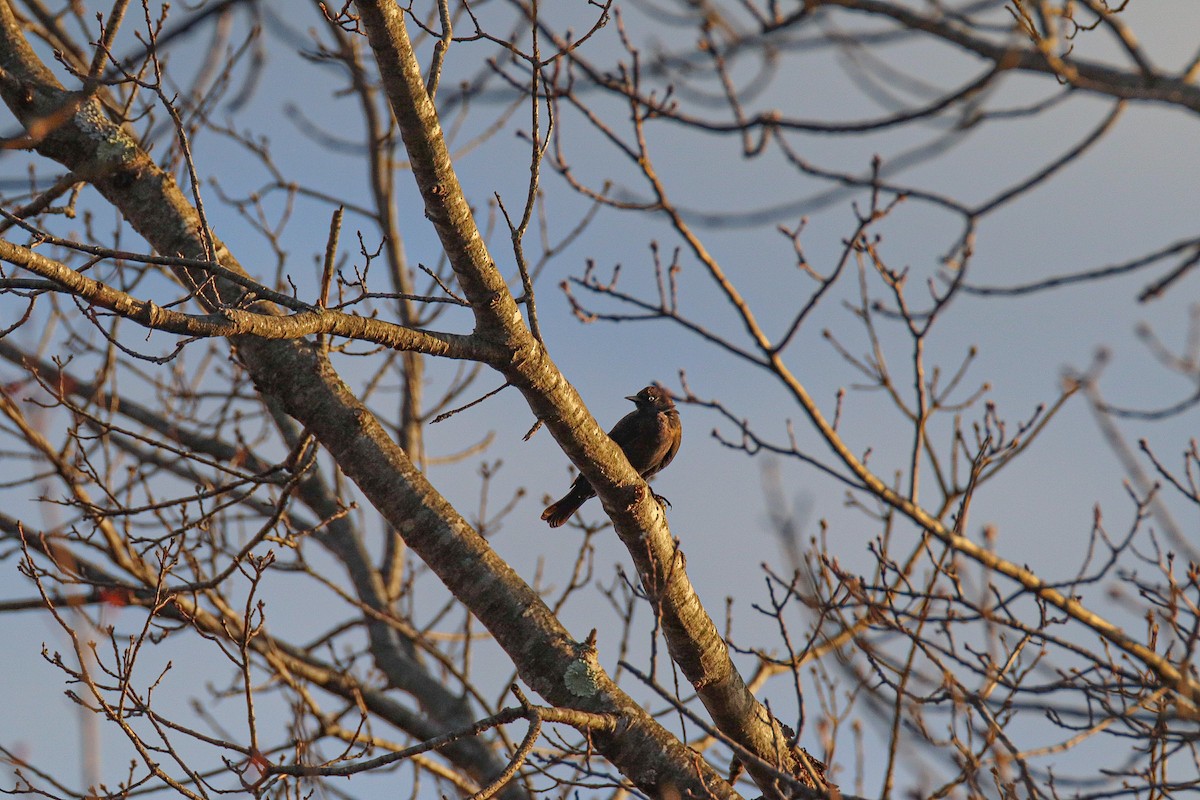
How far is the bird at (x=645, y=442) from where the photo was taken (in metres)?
5.48

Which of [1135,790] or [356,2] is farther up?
[356,2]

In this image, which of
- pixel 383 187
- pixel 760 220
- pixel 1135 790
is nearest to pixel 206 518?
pixel 760 220

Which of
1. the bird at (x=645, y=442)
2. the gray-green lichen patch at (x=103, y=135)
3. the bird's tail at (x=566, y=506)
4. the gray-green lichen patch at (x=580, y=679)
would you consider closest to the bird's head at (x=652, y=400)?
the bird at (x=645, y=442)

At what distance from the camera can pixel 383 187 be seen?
26.7 ft

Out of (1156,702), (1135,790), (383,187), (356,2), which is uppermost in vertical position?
(383,187)

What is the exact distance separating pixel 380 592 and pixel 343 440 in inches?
138

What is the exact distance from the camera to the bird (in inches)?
216

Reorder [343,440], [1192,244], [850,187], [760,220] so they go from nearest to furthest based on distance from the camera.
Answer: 1. [1192,244]
2. [850,187]
3. [760,220]
4. [343,440]

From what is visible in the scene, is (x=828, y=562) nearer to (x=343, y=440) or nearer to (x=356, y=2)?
(x=343, y=440)

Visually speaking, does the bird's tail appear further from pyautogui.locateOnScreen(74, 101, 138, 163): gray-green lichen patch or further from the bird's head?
pyautogui.locateOnScreen(74, 101, 138, 163): gray-green lichen patch

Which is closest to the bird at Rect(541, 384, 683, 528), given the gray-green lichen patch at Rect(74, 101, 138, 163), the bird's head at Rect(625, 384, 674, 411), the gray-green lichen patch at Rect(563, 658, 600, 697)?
the bird's head at Rect(625, 384, 674, 411)

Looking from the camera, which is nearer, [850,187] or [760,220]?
[850,187]

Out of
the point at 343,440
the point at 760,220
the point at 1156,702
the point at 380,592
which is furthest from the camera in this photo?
the point at 380,592

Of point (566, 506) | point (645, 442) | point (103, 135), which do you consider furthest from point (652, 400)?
point (103, 135)
